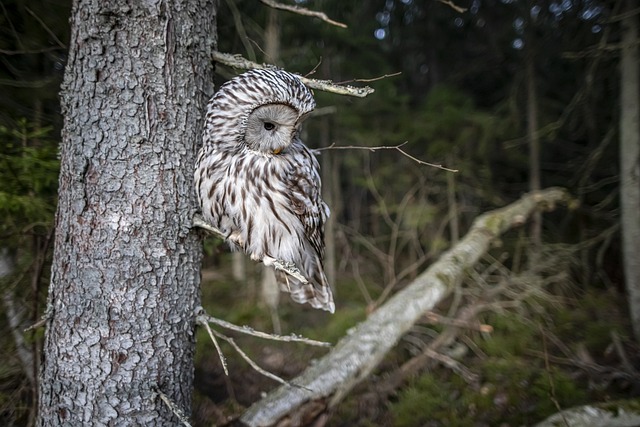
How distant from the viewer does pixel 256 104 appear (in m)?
2.25

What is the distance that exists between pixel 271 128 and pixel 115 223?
94 cm

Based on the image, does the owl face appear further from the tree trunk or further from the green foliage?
the tree trunk

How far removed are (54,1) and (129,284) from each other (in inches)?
94.9

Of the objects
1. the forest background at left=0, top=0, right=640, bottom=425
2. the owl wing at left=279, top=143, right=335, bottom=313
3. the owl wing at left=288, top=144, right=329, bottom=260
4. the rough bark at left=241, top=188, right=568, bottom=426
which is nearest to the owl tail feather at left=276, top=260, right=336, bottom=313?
the owl wing at left=279, top=143, right=335, bottom=313

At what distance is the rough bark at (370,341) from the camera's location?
3.20 metres

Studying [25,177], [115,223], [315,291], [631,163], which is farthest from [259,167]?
[631,163]

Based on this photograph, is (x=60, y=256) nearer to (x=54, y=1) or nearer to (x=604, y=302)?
(x=54, y=1)

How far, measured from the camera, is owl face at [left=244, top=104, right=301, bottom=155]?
90.6 inches

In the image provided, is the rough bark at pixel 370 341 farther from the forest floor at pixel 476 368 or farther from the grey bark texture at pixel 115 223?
the grey bark texture at pixel 115 223

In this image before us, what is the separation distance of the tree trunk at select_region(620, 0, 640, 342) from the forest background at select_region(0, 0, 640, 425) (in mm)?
206

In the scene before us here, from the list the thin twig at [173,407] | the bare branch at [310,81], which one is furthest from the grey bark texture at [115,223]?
the bare branch at [310,81]

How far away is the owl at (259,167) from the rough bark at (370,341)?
895 millimetres

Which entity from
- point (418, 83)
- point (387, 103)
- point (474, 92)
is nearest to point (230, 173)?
point (387, 103)

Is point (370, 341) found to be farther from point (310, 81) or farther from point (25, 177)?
point (25, 177)
